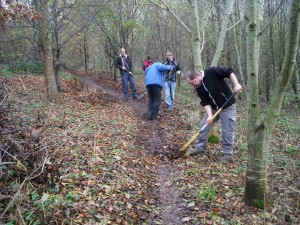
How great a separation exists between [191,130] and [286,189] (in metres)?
3.73

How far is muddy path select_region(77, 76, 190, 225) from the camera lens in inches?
159

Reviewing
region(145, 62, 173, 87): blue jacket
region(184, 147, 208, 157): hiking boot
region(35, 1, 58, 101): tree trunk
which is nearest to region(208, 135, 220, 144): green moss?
region(184, 147, 208, 157): hiking boot

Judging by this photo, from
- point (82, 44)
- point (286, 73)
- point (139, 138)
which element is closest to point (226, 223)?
point (286, 73)

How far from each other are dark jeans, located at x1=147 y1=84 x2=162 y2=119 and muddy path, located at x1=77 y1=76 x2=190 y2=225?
33cm

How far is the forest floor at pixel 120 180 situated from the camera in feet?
11.4

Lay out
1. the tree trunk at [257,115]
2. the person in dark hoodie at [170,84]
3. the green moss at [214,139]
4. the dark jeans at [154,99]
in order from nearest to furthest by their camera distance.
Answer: the tree trunk at [257,115] → the green moss at [214,139] → the dark jeans at [154,99] → the person in dark hoodie at [170,84]

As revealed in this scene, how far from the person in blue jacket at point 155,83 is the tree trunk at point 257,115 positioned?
539 cm

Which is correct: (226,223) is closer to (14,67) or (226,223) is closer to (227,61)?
(227,61)

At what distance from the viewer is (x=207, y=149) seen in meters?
6.43

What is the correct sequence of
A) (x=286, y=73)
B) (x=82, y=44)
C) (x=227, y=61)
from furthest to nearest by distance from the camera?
(x=82, y=44), (x=227, y=61), (x=286, y=73)

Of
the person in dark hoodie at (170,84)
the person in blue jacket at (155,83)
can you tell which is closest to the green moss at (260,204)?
the person in blue jacket at (155,83)

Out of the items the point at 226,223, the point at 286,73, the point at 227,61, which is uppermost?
the point at 227,61

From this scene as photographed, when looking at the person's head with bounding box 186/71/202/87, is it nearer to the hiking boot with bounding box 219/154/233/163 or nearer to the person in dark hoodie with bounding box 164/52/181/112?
the hiking boot with bounding box 219/154/233/163

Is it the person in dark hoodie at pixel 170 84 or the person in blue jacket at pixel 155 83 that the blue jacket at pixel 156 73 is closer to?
the person in blue jacket at pixel 155 83
